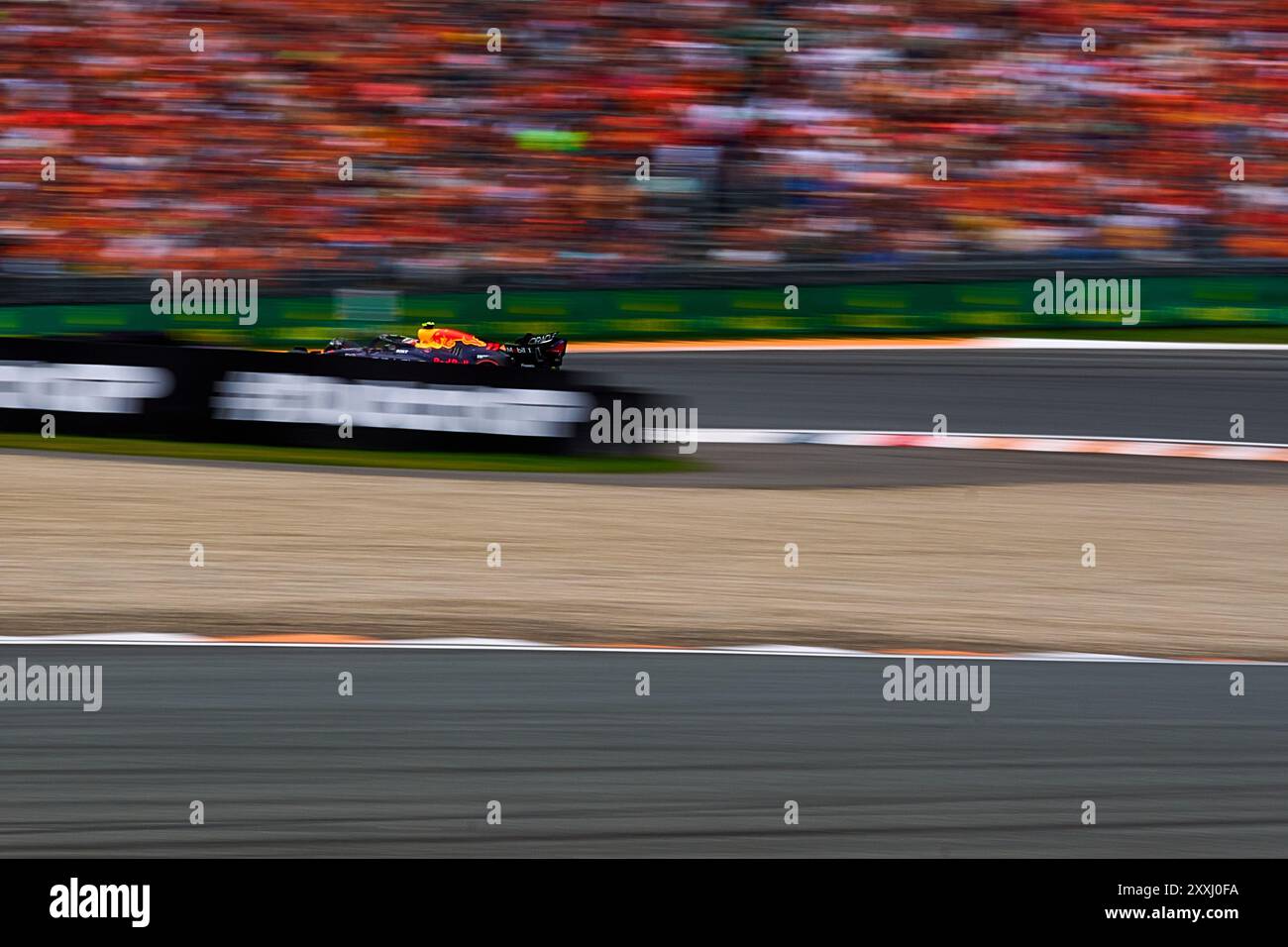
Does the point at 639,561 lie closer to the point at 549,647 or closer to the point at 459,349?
the point at 549,647

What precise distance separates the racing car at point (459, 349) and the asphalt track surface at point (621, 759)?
639 cm

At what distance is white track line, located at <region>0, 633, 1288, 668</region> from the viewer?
232 inches

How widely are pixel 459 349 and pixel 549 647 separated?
662 centimetres

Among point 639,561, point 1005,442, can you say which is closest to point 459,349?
point 1005,442

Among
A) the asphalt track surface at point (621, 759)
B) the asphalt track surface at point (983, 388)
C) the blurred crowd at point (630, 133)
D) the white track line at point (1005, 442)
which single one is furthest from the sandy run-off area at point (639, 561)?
the blurred crowd at point (630, 133)

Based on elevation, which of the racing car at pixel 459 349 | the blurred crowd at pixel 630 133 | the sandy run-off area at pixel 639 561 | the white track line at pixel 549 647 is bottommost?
the white track line at pixel 549 647

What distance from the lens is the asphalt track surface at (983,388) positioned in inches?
480

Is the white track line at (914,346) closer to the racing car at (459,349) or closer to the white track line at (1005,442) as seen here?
the racing car at (459,349)

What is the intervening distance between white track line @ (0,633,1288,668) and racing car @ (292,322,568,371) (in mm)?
6090

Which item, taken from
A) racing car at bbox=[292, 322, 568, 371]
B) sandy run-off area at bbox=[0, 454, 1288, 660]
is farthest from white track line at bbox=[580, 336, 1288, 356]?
sandy run-off area at bbox=[0, 454, 1288, 660]

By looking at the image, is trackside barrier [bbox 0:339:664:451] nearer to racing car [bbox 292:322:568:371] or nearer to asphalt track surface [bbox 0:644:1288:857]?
racing car [bbox 292:322:568:371]

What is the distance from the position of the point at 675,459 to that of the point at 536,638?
4.68 m
